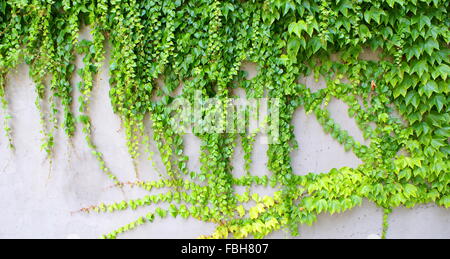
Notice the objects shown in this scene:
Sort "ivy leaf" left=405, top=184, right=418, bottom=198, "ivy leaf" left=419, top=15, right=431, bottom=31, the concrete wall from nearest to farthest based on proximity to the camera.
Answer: "ivy leaf" left=419, top=15, right=431, bottom=31, "ivy leaf" left=405, top=184, right=418, bottom=198, the concrete wall

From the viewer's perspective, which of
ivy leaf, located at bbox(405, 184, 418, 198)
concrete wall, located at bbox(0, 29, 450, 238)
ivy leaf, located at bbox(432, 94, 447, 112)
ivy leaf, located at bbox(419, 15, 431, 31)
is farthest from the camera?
concrete wall, located at bbox(0, 29, 450, 238)

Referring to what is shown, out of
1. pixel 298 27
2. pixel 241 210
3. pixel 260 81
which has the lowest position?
pixel 241 210

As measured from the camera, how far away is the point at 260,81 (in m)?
2.82

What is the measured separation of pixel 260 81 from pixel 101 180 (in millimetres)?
1556

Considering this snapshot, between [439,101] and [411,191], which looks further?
[411,191]

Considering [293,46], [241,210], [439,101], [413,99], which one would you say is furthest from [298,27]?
[241,210]

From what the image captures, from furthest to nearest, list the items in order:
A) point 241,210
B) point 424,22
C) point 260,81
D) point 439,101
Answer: point 241,210 < point 260,81 < point 439,101 < point 424,22

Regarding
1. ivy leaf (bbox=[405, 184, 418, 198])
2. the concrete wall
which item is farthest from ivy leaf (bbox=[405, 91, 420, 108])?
ivy leaf (bbox=[405, 184, 418, 198])

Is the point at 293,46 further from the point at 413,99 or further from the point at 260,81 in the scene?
the point at 413,99

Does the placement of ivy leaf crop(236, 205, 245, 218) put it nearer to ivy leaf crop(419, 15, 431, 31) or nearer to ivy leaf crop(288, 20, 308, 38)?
ivy leaf crop(288, 20, 308, 38)

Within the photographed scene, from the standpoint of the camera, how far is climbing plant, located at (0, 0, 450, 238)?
2.66 metres

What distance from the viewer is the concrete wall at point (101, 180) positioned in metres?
2.98

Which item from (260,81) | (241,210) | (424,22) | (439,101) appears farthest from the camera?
(241,210)

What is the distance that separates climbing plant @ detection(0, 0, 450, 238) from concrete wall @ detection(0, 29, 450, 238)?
8 centimetres
